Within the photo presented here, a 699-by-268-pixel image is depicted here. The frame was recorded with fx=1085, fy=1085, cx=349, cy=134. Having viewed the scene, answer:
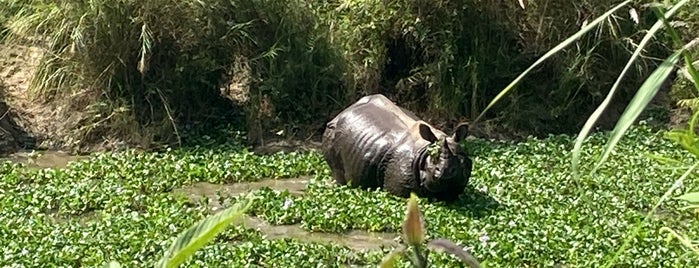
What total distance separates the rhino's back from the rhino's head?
0.36 m

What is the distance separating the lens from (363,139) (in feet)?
23.8

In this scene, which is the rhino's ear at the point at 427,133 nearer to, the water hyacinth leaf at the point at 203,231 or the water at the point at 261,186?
the water at the point at 261,186

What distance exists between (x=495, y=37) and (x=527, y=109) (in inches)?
28.1

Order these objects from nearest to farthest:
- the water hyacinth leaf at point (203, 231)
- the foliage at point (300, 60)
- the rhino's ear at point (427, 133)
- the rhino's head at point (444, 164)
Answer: the water hyacinth leaf at point (203, 231) → the rhino's head at point (444, 164) → the rhino's ear at point (427, 133) → the foliage at point (300, 60)

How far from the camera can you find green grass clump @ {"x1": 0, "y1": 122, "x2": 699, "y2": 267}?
18.9 feet

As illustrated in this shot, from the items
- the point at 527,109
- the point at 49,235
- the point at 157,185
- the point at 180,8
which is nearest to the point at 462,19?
the point at 527,109

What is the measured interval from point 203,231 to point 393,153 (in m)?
6.27

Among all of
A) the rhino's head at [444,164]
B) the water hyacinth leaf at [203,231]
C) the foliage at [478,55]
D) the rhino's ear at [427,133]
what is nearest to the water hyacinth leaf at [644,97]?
the water hyacinth leaf at [203,231]

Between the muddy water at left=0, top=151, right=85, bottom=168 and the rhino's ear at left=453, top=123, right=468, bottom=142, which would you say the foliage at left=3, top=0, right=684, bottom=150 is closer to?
the muddy water at left=0, top=151, right=85, bottom=168

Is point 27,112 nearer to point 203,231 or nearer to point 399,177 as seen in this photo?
point 399,177

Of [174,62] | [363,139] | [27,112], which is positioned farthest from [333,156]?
[27,112]

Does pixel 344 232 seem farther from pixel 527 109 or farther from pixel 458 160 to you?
pixel 527 109

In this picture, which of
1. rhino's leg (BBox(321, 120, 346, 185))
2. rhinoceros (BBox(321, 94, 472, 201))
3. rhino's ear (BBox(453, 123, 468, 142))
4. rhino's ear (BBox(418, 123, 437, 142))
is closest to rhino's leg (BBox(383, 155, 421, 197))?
rhinoceros (BBox(321, 94, 472, 201))

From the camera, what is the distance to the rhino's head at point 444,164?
6.75 m
